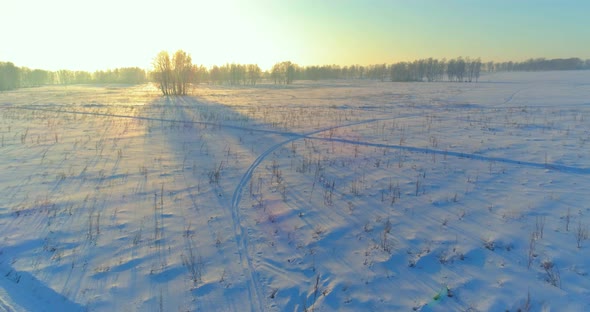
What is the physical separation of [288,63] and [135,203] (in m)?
129

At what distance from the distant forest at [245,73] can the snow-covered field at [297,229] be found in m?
54.2

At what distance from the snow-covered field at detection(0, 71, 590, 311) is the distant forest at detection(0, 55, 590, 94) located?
178 ft

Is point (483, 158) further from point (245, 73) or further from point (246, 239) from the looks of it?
point (245, 73)

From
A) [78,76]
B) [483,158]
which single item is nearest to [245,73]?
[78,76]

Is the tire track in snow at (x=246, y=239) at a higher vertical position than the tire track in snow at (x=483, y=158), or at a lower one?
lower

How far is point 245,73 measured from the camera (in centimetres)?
13975

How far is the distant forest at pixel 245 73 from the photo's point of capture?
202ft

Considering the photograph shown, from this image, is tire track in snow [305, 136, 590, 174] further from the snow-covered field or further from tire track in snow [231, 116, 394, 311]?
tire track in snow [231, 116, 394, 311]

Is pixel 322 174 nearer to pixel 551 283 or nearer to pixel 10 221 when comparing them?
pixel 551 283

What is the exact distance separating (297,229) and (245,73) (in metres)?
142

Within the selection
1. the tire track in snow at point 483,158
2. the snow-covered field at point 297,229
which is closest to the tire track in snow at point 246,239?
the snow-covered field at point 297,229

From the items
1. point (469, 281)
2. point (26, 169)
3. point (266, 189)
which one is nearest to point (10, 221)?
point (26, 169)

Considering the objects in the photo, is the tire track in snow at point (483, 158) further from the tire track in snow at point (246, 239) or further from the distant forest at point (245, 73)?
the distant forest at point (245, 73)

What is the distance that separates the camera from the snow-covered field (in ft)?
13.8
